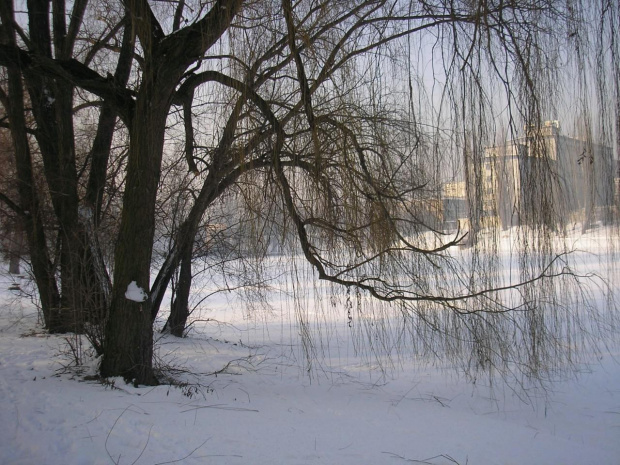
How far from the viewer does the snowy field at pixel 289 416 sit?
9.67ft

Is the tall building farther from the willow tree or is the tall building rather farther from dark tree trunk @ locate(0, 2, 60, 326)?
dark tree trunk @ locate(0, 2, 60, 326)

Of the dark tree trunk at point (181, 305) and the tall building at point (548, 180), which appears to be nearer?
the tall building at point (548, 180)

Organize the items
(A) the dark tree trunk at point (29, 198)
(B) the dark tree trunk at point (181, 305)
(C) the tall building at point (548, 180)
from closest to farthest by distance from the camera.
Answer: (C) the tall building at point (548, 180), (A) the dark tree trunk at point (29, 198), (B) the dark tree trunk at point (181, 305)

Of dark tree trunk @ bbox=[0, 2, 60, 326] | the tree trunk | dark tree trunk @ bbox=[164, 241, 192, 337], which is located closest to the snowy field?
the tree trunk

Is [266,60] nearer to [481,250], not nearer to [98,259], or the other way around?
[481,250]

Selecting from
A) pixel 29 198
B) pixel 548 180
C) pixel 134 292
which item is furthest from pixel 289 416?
pixel 29 198

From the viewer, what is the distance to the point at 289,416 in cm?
377

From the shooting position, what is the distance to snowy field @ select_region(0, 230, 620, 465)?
2.95 metres

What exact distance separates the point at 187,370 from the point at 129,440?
6.59 ft

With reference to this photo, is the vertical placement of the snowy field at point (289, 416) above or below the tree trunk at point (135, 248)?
below

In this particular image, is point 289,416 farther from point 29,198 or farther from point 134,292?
point 29,198

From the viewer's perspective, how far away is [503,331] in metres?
3.70

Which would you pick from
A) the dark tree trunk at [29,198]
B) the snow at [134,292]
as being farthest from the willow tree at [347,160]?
the dark tree trunk at [29,198]

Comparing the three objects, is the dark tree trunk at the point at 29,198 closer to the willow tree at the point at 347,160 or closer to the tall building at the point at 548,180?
the willow tree at the point at 347,160
